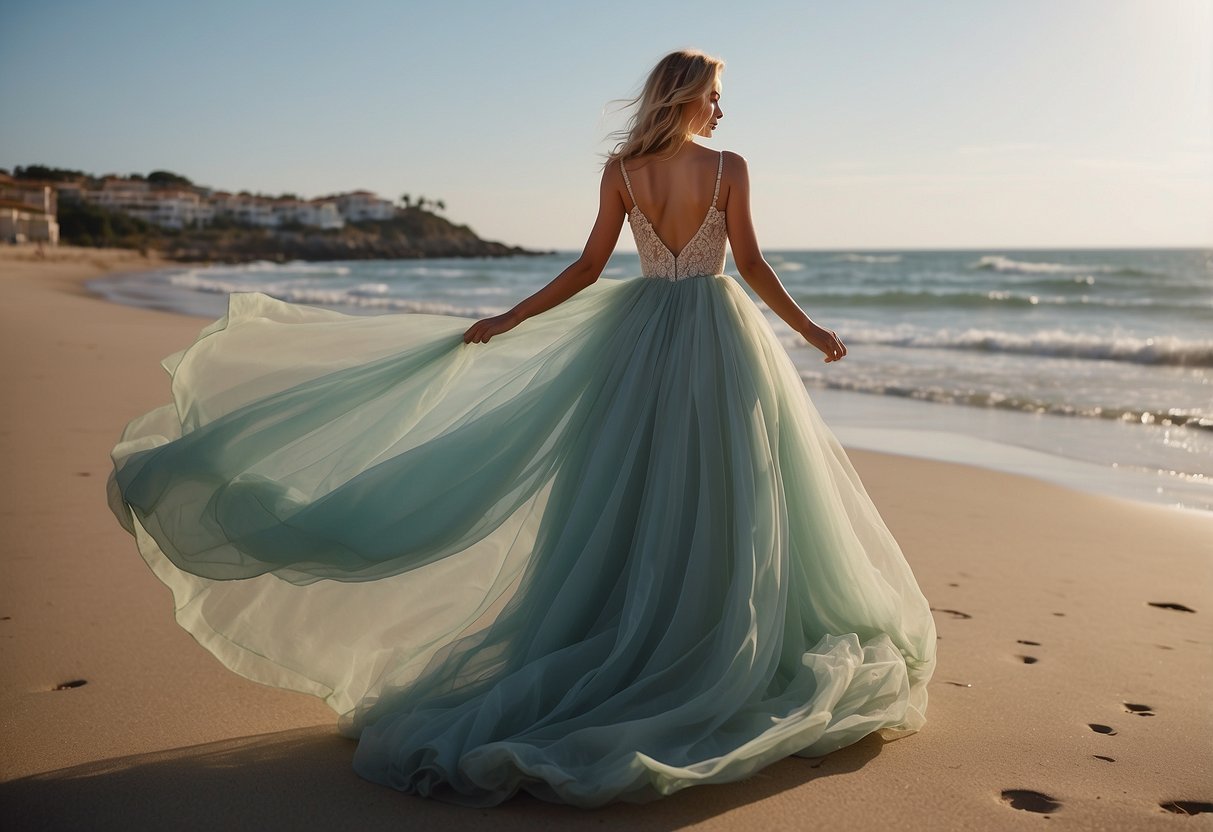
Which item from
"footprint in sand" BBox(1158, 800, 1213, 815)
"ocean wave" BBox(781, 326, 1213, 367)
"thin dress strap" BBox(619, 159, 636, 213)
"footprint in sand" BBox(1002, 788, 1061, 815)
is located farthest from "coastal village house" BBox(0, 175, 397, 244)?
"footprint in sand" BBox(1158, 800, 1213, 815)

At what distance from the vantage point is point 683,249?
3.58 m

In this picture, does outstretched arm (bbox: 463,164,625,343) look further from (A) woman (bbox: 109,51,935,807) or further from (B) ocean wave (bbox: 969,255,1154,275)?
(B) ocean wave (bbox: 969,255,1154,275)

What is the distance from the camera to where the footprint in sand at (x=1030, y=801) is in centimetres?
294

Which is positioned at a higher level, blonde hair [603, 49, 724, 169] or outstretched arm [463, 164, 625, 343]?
blonde hair [603, 49, 724, 169]

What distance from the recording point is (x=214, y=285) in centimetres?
3306

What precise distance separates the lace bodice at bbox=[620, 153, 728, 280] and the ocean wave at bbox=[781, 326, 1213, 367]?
1410cm

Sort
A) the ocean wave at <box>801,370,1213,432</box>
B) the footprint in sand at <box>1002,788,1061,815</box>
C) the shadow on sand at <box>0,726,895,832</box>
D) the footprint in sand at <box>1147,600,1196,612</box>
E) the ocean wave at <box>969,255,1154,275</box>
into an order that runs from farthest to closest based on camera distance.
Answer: the ocean wave at <box>969,255,1154,275</box> < the ocean wave at <box>801,370,1213,432</box> < the footprint in sand at <box>1147,600,1196,612</box> < the footprint in sand at <box>1002,788,1061,815</box> < the shadow on sand at <box>0,726,895,832</box>

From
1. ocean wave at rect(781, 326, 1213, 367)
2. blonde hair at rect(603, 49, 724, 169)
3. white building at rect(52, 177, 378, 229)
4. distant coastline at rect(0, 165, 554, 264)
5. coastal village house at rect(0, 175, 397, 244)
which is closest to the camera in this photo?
blonde hair at rect(603, 49, 724, 169)

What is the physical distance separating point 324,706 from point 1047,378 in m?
12.2

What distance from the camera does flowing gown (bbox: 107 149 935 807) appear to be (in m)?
3.07

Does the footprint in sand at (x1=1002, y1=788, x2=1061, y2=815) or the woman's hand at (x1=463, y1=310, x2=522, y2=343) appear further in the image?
the woman's hand at (x1=463, y1=310, x2=522, y2=343)

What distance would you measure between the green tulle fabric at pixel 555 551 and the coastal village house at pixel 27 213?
63.1 meters

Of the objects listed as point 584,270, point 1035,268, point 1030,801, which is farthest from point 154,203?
point 1030,801

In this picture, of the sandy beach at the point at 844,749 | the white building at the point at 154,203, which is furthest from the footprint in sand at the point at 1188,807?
the white building at the point at 154,203
